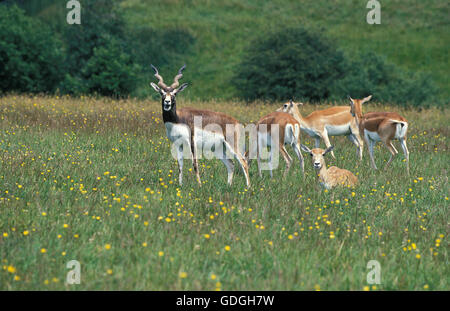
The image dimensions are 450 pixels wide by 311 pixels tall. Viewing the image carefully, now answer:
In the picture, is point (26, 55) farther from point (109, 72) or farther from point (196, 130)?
point (196, 130)

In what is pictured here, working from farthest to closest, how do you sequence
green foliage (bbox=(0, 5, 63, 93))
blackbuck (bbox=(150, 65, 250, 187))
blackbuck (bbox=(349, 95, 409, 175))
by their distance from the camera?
green foliage (bbox=(0, 5, 63, 93)) < blackbuck (bbox=(349, 95, 409, 175)) < blackbuck (bbox=(150, 65, 250, 187))

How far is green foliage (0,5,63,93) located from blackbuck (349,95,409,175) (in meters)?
25.3

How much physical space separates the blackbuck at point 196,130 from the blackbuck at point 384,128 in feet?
12.5

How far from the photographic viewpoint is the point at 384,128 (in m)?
12.0

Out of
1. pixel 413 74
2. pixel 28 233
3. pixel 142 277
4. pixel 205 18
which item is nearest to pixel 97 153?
pixel 28 233

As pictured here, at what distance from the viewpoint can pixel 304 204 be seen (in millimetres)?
7340

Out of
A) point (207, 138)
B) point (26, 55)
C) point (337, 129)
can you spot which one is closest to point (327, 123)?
point (337, 129)

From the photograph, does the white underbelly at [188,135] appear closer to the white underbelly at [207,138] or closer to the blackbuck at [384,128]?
the white underbelly at [207,138]

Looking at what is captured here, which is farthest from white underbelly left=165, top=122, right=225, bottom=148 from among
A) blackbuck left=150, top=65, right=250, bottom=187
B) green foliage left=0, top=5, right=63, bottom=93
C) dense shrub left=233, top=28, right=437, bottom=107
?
green foliage left=0, top=5, right=63, bottom=93

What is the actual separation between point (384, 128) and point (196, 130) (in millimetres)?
5296

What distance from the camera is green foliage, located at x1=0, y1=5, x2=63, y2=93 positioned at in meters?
32.2

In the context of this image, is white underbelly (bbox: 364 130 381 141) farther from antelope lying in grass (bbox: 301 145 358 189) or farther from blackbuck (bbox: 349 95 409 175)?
antelope lying in grass (bbox: 301 145 358 189)

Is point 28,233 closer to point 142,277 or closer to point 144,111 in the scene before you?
point 142,277

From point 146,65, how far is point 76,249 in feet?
133
